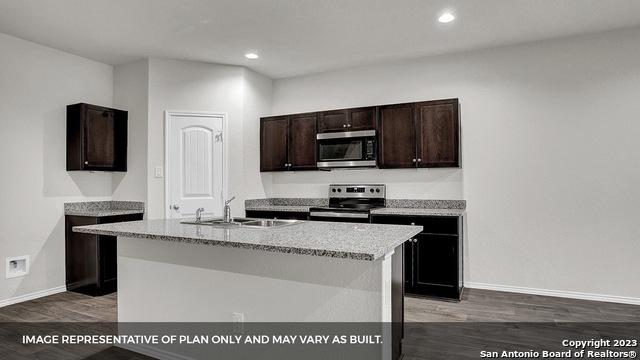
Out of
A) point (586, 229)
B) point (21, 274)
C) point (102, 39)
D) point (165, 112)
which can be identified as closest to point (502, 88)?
point (586, 229)

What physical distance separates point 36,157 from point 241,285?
10.1 feet

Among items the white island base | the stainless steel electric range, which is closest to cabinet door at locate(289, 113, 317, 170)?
the stainless steel electric range

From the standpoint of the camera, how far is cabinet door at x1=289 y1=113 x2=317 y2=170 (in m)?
4.61

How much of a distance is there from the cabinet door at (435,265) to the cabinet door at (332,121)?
1.58m

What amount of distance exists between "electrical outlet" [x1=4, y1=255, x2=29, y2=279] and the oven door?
115 inches

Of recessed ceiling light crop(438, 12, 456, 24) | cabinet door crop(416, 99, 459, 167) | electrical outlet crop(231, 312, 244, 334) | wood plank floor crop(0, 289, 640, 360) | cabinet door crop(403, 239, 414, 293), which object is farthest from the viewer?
cabinet door crop(416, 99, 459, 167)

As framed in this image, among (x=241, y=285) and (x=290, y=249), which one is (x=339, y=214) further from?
Answer: (x=290, y=249)

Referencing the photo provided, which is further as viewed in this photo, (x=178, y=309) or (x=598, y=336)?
(x=598, y=336)

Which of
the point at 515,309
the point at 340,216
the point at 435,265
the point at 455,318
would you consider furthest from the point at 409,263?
the point at 515,309

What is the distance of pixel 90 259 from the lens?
3881mm

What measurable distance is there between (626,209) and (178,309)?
4.00m

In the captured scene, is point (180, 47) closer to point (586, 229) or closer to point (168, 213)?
point (168, 213)

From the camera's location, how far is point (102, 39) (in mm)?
3770

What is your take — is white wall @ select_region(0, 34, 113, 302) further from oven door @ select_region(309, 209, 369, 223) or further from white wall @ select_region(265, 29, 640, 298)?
white wall @ select_region(265, 29, 640, 298)
